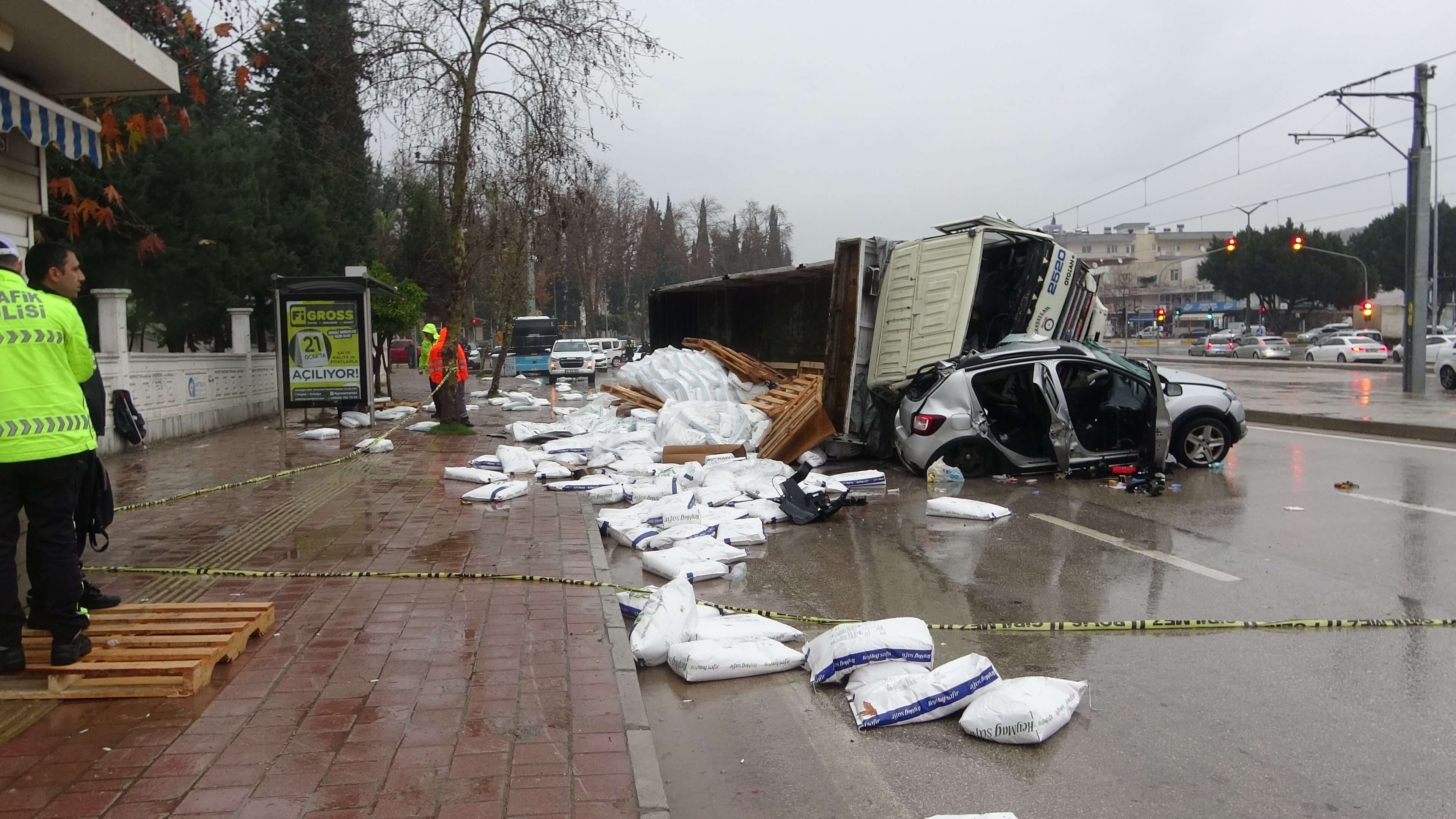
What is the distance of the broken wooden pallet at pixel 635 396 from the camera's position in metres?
17.6

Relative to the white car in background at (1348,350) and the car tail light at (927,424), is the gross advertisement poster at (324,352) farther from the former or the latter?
the white car in background at (1348,350)

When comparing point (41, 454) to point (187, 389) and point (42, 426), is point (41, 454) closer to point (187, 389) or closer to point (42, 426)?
point (42, 426)

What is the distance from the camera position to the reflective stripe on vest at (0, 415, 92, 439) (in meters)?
4.12

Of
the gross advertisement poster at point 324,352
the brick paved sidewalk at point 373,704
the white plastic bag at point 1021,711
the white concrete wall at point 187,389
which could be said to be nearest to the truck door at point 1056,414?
the brick paved sidewalk at point 373,704

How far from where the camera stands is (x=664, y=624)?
5.48 metres

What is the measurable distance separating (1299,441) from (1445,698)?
37.0ft

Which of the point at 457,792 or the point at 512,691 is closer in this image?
the point at 457,792

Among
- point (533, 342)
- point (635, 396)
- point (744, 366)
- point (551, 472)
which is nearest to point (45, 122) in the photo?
point (551, 472)

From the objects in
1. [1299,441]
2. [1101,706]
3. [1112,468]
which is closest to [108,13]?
[1101,706]

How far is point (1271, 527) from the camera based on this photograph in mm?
8570

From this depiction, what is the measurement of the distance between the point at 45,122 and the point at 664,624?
520 centimetres

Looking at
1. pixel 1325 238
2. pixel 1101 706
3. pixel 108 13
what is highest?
pixel 1325 238

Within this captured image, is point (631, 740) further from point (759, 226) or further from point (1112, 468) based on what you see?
point (759, 226)

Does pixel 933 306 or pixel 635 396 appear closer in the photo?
pixel 933 306
